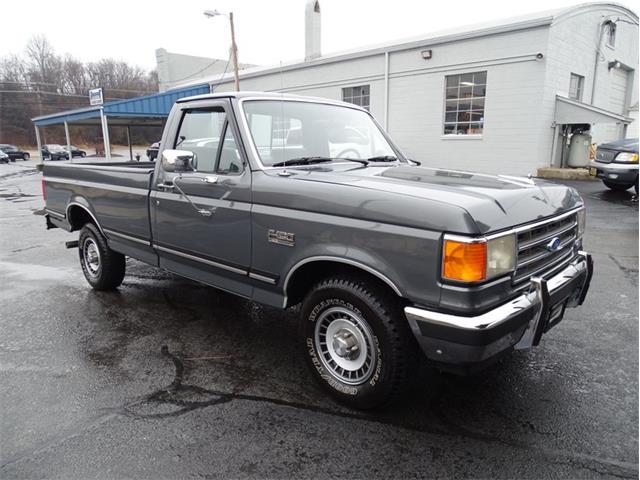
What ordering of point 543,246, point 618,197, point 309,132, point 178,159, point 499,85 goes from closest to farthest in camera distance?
point 543,246
point 178,159
point 309,132
point 618,197
point 499,85

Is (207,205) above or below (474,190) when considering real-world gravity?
below

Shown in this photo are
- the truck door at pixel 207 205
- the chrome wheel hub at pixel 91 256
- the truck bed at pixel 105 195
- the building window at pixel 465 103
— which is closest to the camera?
the truck door at pixel 207 205

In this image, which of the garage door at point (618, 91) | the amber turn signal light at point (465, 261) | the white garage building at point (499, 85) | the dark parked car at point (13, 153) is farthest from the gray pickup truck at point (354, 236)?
the dark parked car at point (13, 153)

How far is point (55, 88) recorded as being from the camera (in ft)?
193

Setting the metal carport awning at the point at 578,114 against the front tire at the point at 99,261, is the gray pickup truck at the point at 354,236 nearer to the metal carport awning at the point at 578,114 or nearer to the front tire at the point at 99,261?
the front tire at the point at 99,261

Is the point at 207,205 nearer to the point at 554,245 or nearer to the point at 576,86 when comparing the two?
the point at 554,245

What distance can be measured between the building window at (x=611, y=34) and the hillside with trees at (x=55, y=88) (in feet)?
161

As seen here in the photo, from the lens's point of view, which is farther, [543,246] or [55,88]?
[55,88]

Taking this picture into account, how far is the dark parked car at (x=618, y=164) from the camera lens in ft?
36.4

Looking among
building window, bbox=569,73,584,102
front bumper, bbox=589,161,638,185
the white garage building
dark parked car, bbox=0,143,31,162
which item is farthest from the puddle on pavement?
dark parked car, bbox=0,143,31,162

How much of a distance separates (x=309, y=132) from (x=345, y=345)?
179 cm

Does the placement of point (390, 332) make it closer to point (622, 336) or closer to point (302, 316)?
point (302, 316)

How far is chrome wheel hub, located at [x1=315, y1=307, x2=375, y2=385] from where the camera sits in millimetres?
2865

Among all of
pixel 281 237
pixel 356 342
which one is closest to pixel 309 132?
pixel 281 237
